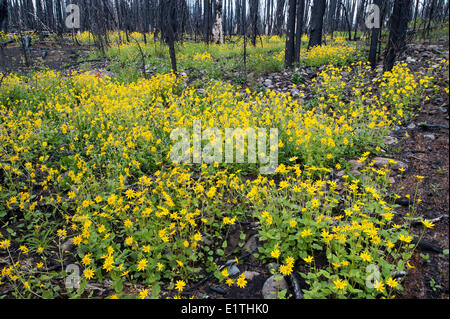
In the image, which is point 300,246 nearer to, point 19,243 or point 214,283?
point 214,283

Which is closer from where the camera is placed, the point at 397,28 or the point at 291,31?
the point at 397,28

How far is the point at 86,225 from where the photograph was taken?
2629mm

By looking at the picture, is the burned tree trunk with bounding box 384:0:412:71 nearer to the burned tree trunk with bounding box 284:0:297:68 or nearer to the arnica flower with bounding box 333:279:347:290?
the burned tree trunk with bounding box 284:0:297:68

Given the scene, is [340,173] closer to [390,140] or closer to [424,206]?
[424,206]

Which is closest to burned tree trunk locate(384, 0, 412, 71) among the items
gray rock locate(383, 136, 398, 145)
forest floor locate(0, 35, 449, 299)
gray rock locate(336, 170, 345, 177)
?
forest floor locate(0, 35, 449, 299)

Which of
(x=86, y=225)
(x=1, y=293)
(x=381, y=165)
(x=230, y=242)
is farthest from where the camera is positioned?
(x=381, y=165)

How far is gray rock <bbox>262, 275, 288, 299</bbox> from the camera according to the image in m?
2.30

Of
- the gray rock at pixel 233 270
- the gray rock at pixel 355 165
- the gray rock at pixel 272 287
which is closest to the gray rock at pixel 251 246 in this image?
the gray rock at pixel 233 270

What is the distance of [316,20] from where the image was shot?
13047mm

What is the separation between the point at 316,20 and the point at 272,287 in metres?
13.8

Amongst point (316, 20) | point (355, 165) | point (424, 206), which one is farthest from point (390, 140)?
point (316, 20)

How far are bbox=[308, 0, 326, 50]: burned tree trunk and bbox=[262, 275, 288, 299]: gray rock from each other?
13.5 m
